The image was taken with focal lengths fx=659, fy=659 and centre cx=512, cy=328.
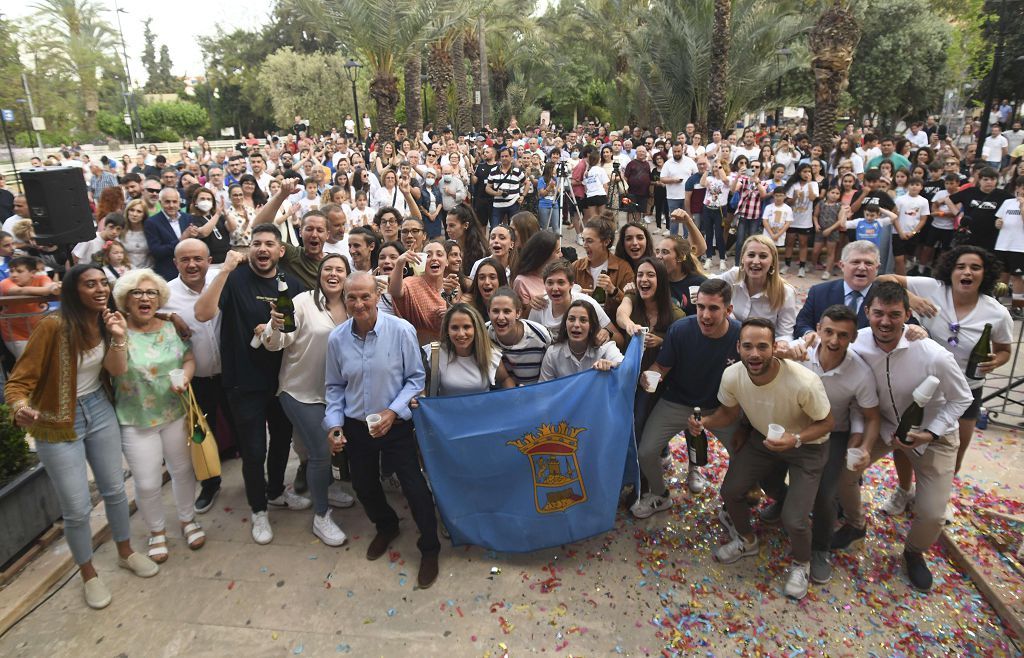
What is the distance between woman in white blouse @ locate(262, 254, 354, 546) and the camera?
4.36m

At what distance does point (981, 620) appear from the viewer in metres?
3.73

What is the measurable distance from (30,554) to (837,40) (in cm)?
1693

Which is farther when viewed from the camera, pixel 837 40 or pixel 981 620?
pixel 837 40

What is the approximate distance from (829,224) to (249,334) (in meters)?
9.55

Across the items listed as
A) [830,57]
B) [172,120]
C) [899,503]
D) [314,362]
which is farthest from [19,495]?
[172,120]

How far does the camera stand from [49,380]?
374 centimetres

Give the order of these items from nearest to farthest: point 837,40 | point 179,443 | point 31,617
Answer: point 31,617, point 179,443, point 837,40

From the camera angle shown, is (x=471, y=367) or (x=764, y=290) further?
(x=764, y=290)

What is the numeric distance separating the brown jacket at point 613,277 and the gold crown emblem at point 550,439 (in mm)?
1237

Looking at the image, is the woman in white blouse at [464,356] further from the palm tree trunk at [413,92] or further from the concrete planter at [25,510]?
the palm tree trunk at [413,92]

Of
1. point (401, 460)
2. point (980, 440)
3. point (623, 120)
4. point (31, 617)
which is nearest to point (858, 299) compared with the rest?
point (980, 440)

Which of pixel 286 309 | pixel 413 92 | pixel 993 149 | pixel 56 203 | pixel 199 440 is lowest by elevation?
pixel 199 440

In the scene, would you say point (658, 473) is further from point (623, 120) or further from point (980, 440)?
point (623, 120)

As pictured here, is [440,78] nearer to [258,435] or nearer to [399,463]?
[258,435]
